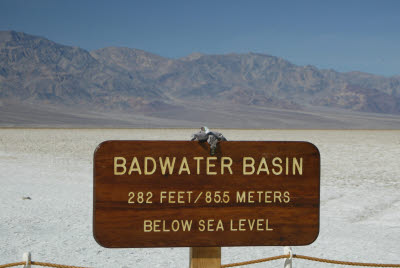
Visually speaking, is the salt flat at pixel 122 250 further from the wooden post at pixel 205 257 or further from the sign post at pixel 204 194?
the sign post at pixel 204 194

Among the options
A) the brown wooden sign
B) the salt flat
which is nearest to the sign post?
the brown wooden sign

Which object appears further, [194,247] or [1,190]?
[1,190]

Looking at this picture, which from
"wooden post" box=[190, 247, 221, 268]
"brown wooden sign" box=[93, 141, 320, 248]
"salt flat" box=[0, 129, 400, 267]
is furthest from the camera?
"salt flat" box=[0, 129, 400, 267]

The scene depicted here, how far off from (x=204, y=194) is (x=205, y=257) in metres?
0.30

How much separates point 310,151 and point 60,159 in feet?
42.8

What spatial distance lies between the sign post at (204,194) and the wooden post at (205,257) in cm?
8

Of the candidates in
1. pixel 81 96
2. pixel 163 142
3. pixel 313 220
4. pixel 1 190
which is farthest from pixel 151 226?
pixel 81 96

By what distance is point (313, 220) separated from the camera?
2.04 m

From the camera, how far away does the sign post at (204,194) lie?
1.93m

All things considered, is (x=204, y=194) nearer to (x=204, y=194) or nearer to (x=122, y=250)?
(x=204, y=194)

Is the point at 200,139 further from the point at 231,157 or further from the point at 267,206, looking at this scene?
the point at 267,206

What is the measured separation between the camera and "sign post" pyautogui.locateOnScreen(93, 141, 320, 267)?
193 cm

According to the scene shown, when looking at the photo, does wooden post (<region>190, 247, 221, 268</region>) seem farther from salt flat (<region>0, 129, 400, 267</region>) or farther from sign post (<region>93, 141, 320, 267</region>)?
salt flat (<region>0, 129, 400, 267</region>)

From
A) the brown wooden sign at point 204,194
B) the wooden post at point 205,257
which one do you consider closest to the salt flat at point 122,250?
the wooden post at point 205,257
